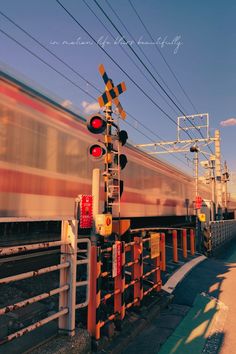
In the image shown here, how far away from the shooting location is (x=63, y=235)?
11.7 ft

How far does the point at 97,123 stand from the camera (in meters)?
4.79

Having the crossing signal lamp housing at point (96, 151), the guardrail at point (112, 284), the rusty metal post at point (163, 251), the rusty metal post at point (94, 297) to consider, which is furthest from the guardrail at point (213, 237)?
the rusty metal post at point (94, 297)

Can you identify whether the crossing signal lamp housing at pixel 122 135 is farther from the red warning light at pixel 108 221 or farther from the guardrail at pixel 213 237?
the guardrail at pixel 213 237

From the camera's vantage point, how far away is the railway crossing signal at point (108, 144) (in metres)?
4.74

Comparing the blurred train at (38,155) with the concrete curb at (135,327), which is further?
the blurred train at (38,155)

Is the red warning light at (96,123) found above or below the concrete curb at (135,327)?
above

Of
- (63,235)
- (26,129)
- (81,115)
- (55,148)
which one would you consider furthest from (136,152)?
(63,235)

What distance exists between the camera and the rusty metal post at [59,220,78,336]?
3477mm

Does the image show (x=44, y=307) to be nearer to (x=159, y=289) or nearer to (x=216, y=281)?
(x=159, y=289)

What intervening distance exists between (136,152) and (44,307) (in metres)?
7.33

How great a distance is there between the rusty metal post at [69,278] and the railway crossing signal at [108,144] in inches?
29.8

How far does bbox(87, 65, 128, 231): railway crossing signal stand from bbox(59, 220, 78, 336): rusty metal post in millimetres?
758

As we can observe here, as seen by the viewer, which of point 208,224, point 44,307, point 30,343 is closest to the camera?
point 30,343

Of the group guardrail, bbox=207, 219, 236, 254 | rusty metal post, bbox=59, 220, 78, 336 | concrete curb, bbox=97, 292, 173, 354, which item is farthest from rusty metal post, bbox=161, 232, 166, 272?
guardrail, bbox=207, 219, 236, 254
